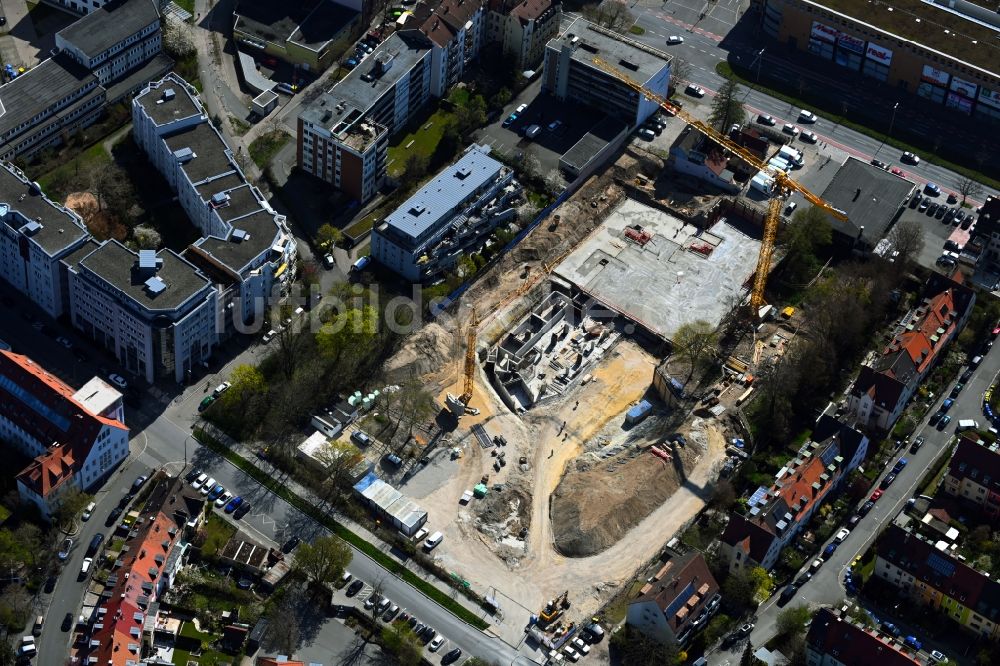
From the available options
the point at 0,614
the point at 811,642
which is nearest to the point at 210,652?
the point at 0,614

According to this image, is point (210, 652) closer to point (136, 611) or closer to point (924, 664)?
point (136, 611)

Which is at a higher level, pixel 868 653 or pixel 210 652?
pixel 868 653

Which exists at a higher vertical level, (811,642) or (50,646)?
(811,642)

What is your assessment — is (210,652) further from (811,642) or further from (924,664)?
(924,664)

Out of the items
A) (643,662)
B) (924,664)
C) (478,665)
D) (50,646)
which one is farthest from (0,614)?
(924,664)

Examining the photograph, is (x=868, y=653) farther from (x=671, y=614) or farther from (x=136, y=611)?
(x=136, y=611)
